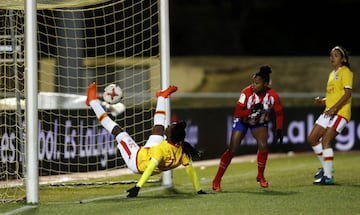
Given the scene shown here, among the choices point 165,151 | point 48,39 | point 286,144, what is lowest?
point 286,144

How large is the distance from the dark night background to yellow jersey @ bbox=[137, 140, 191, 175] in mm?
17656

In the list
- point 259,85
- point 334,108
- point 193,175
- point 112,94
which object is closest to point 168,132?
point 193,175

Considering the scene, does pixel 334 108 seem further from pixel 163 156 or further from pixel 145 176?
pixel 145 176

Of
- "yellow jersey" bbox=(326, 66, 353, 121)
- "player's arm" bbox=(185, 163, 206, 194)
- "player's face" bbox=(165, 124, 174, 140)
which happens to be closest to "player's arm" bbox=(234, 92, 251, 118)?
"player's arm" bbox=(185, 163, 206, 194)

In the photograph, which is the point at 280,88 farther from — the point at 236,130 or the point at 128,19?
the point at 236,130

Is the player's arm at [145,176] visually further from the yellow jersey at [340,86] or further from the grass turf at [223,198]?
the yellow jersey at [340,86]

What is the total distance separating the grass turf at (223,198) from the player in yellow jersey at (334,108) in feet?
1.05

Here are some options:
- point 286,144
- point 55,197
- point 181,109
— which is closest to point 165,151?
point 55,197

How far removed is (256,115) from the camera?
41.4 ft

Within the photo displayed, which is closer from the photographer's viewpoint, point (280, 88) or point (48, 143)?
point (48, 143)

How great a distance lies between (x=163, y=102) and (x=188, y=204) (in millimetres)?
1511

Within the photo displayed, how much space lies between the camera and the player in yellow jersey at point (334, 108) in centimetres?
1309

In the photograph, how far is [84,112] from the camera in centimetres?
1603

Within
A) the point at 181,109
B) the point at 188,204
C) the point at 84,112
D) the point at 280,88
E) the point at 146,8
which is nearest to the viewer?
the point at 188,204
